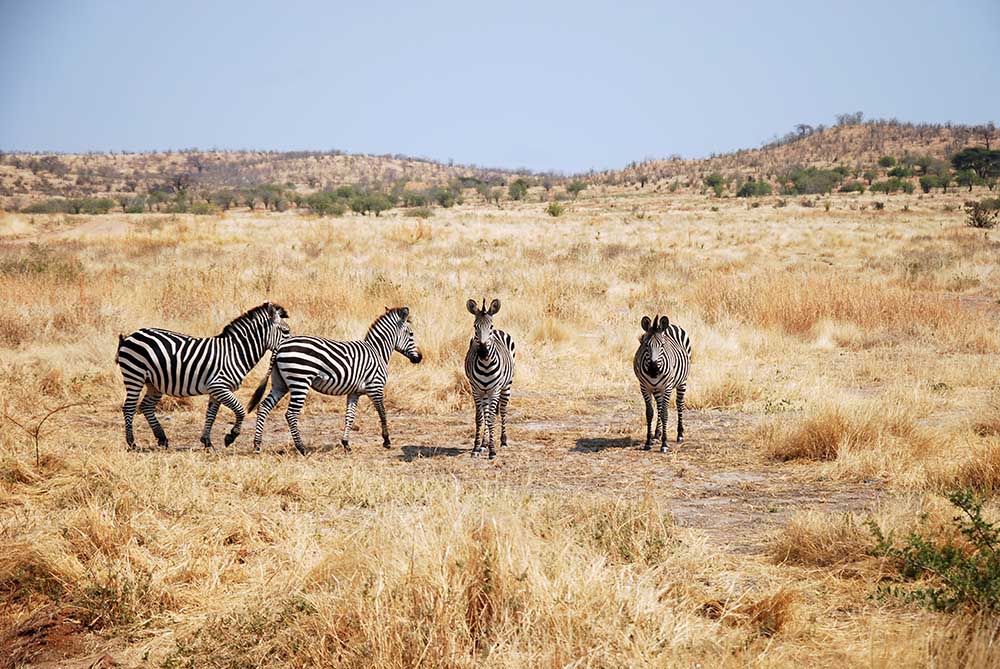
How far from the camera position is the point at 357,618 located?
4.51m

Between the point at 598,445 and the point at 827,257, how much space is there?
22.9 meters

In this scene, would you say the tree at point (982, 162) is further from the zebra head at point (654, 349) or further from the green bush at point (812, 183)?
the zebra head at point (654, 349)

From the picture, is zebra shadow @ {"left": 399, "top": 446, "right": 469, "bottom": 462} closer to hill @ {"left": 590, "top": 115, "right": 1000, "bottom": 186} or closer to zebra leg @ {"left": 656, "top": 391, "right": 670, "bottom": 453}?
zebra leg @ {"left": 656, "top": 391, "right": 670, "bottom": 453}

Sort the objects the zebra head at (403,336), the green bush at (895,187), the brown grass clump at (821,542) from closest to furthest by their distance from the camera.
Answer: the brown grass clump at (821,542), the zebra head at (403,336), the green bush at (895,187)

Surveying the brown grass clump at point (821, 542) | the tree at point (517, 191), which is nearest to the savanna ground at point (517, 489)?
the brown grass clump at point (821, 542)

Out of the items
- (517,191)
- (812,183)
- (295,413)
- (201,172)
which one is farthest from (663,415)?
(201,172)

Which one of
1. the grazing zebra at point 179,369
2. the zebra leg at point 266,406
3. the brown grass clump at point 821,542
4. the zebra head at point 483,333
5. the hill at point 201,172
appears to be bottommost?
the brown grass clump at point 821,542

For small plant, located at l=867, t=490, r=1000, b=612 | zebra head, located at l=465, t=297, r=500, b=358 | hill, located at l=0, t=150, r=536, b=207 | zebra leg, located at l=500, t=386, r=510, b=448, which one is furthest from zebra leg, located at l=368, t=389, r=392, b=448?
hill, located at l=0, t=150, r=536, b=207

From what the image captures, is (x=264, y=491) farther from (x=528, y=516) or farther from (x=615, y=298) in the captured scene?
(x=615, y=298)

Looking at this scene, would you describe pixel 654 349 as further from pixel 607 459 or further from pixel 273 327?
pixel 273 327

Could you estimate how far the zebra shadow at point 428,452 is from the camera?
9711 mm

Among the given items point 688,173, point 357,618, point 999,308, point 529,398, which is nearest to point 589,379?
point 529,398

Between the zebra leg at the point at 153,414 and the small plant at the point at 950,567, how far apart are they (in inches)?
309

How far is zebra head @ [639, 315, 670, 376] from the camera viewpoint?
31.7 feet
